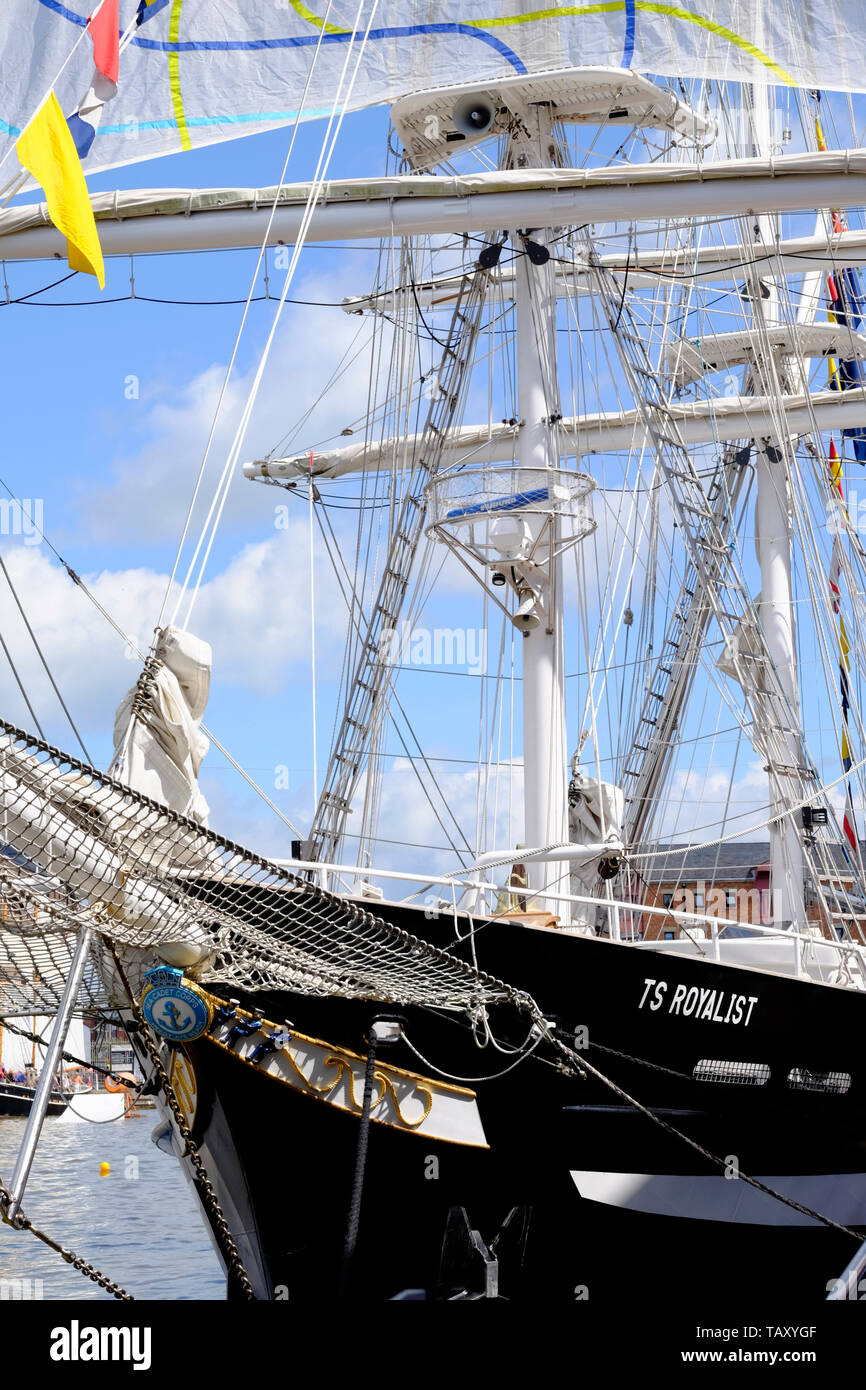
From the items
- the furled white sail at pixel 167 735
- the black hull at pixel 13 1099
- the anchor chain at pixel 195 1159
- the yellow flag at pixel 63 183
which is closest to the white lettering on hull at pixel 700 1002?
the anchor chain at pixel 195 1159

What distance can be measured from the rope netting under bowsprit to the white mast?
9.50 metres

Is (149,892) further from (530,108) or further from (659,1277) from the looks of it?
(530,108)

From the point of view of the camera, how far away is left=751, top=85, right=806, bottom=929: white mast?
18.4m

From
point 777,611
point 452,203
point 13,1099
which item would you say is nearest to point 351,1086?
point 452,203

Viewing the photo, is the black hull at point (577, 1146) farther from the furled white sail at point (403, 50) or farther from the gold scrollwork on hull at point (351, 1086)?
the furled white sail at point (403, 50)

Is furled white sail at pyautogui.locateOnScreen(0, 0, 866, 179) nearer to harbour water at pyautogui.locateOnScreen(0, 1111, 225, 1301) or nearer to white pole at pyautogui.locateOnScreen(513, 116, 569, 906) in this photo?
white pole at pyautogui.locateOnScreen(513, 116, 569, 906)

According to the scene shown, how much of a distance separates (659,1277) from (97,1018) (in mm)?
3806

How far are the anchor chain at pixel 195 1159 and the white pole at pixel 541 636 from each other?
363 cm

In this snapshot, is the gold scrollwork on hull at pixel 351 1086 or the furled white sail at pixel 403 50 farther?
the furled white sail at pixel 403 50

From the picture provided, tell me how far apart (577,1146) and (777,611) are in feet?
44.0

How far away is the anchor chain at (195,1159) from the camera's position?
8.58 m

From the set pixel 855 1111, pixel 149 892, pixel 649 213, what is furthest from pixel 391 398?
pixel 149 892

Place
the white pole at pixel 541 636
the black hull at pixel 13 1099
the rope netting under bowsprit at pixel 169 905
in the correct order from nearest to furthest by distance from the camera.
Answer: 1. the rope netting under bowsprit at pixel 169 905
2. the white pole at pixel 541 636
3. the black hull at pixel 13 1099
